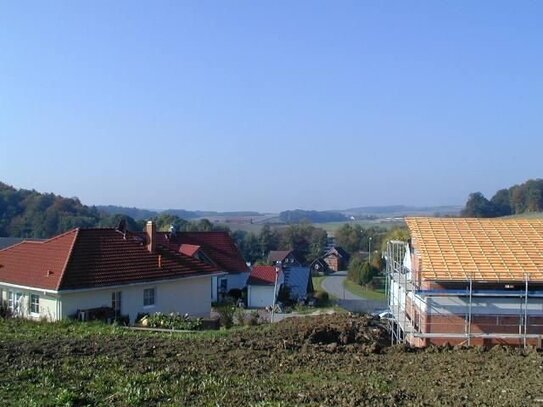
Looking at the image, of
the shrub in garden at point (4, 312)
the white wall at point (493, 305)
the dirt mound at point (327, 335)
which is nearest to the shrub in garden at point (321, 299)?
the shrub in garden at point (4, 312)

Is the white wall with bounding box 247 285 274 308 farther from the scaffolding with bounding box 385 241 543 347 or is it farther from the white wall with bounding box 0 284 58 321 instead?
the scaffolding with bounding box 385 241 543 347

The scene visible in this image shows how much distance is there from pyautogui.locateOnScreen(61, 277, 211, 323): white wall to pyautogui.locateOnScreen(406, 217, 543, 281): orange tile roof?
42.9 feet

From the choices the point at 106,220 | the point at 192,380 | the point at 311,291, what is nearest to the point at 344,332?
the point at 192,380

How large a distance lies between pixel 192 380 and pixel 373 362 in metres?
4.21

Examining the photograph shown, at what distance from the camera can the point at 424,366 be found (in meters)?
12.6

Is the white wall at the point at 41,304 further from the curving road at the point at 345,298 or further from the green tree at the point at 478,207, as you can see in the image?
the green tree at the point at 478,207

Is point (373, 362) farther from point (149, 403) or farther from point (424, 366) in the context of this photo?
point (149, 403)

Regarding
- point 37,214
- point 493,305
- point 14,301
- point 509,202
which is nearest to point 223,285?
point 14,301

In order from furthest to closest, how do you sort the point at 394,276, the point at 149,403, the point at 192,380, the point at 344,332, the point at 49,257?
the point at 49,257
the point at 394,276
the point at 344,332
the point at 192,380
the point at 149,403

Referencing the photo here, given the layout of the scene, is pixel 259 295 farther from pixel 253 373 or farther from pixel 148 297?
pixel 253 373

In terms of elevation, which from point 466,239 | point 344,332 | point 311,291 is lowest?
point 311,291

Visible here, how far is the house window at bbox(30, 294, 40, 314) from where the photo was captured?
27.6 m

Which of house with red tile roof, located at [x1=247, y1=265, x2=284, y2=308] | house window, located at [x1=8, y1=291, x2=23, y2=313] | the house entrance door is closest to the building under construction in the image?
the house entrance door

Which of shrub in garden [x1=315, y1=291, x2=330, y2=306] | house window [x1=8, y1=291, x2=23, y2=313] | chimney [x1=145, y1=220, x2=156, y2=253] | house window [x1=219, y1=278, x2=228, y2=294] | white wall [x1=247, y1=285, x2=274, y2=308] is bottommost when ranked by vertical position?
shrub in garden [x1=315, y1=291, x2=330, y2=306]
